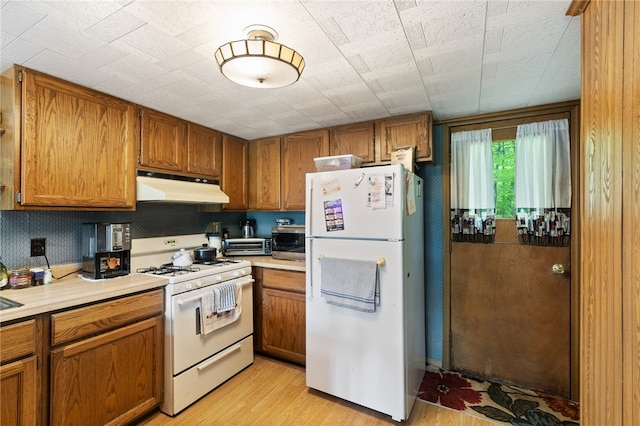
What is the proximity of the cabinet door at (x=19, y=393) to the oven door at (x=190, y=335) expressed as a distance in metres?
0.70

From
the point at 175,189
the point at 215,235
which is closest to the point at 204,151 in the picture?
the point at 175,189

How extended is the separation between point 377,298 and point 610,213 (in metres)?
1.27

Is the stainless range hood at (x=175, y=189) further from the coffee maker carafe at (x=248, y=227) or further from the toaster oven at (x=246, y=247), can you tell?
the coffee maker carafe at (x=248, y=227)

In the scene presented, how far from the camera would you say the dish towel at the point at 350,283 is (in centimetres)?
194

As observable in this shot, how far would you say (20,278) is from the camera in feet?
5.91

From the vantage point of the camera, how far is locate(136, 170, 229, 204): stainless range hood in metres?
2.25

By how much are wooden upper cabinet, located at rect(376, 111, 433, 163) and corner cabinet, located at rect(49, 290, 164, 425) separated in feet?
6.87

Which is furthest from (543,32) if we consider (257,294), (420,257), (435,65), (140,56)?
(257,294)

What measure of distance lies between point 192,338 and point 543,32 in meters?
2.77

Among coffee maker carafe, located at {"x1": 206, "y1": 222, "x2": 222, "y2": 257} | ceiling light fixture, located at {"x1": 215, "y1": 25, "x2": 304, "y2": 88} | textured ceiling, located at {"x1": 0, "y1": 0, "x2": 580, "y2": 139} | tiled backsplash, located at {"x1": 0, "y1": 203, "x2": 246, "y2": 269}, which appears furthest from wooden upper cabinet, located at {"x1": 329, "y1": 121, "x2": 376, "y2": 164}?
tiled backsplash, located at {"x1": 0, "y1": 203, "x2": 246, "y2": 269}

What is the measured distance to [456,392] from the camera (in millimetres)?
2295

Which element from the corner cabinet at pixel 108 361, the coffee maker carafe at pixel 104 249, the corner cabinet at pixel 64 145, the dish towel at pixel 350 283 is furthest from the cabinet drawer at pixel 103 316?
the dish towel at pixel 350 283

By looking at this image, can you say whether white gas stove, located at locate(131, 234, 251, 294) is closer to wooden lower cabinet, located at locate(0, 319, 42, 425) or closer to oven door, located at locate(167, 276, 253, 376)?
oven door, located at locate(167, 276, 253, 376)

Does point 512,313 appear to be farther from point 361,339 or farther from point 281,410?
point 281,410
